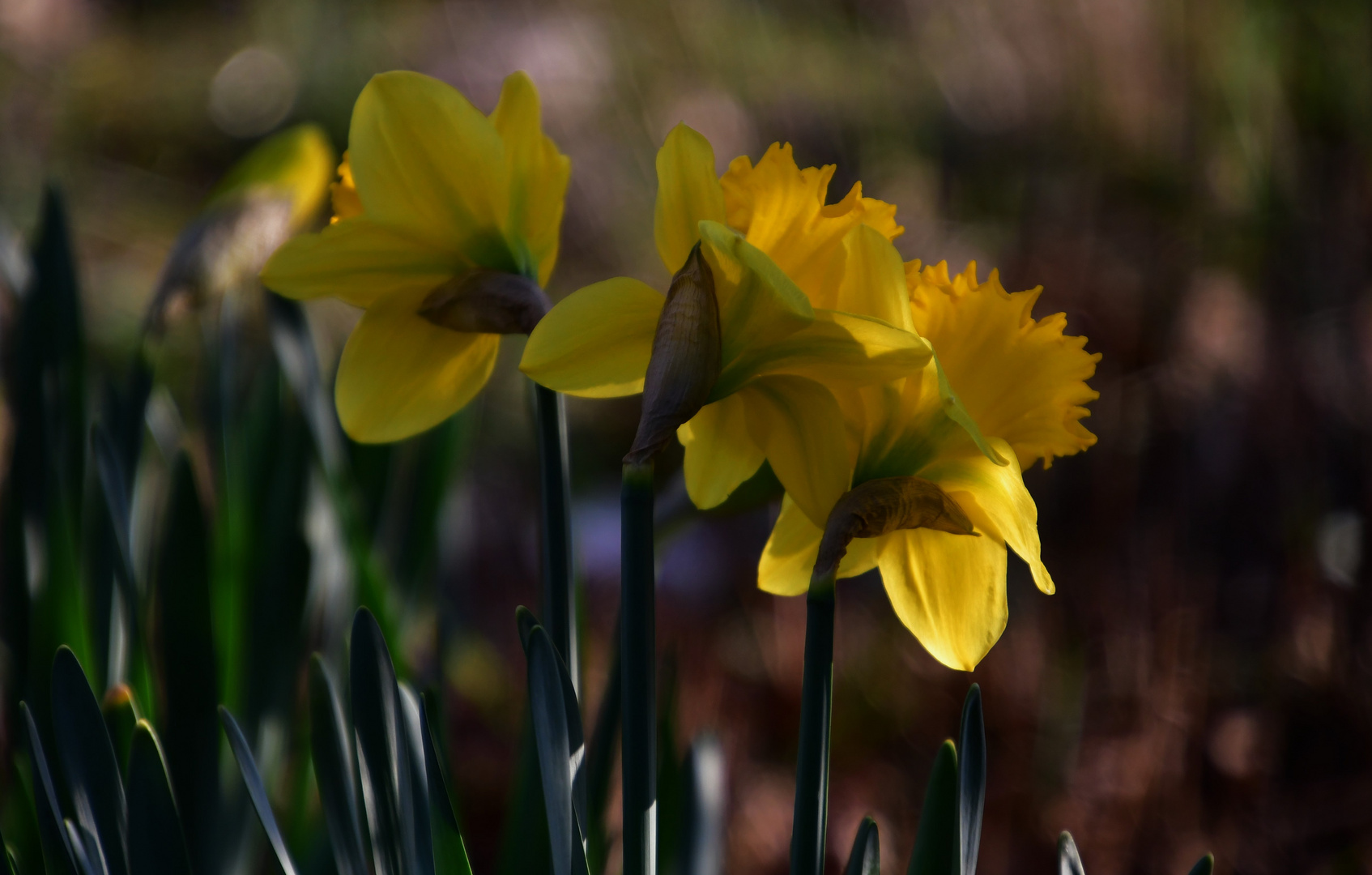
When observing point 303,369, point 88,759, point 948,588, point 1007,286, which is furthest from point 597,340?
point 1007,286

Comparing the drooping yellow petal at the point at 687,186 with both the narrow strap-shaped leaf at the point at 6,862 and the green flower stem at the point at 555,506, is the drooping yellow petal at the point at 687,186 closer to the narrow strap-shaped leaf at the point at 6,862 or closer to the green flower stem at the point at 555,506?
the green flower stem at the point at 555,506

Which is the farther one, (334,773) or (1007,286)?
(1007,286)

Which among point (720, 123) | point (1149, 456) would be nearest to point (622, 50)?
point (720, 123)

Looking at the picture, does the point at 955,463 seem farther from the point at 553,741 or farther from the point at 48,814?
the point at 48,814

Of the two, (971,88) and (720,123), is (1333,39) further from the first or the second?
(720,123)

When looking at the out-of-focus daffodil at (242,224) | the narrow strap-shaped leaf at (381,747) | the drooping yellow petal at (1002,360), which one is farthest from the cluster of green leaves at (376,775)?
the out-of-focus daffodil at (242,224)

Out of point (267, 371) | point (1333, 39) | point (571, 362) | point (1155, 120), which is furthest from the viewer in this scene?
point (1155, 120)
